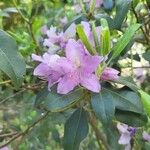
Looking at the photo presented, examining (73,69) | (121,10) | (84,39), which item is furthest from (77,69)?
(121,10)

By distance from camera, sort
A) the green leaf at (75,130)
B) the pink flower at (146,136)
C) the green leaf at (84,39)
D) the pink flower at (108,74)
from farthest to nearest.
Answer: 1. the pink flower at (146,136)
2. the green leaf at (75,130)
3. the pink flower at (108,74)
4. the green leaf at (84,39)

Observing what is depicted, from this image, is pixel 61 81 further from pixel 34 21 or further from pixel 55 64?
pixel 34 21

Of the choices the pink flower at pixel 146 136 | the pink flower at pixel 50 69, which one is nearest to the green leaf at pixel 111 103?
the pink flower at pixel 50 69

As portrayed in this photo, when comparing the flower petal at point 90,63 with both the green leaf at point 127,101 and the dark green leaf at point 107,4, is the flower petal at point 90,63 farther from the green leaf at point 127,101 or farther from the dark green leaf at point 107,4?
the dark green leaf at point 107,4

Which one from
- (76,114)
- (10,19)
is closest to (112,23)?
(76,114)

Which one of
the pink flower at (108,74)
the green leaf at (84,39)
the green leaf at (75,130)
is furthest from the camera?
the green leaf at (75,130)

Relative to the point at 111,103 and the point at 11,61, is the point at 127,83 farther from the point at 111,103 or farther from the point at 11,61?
the point at 11,61
